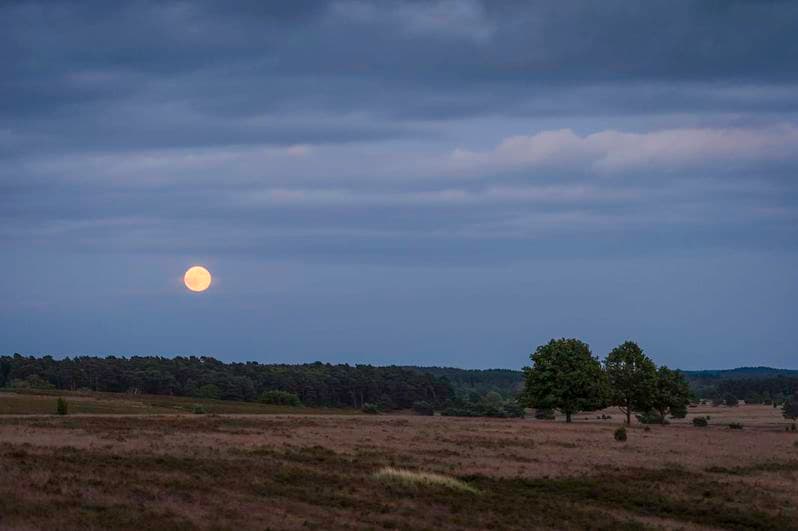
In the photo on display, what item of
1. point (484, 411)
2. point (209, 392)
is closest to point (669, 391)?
point (484, 411)

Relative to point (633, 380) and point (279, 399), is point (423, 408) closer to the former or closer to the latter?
point (279, 399)

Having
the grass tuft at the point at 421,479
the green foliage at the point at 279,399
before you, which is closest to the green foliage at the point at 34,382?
the green foliage at the point at 279,399

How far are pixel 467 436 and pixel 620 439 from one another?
13.2 meters

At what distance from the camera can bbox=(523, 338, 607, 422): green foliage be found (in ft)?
357

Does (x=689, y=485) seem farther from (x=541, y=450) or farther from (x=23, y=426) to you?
(x=23, y=426)

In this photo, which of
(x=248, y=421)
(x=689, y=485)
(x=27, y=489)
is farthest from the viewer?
(x=248, y=421)

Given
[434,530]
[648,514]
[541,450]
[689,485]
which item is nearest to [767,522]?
[648,514]

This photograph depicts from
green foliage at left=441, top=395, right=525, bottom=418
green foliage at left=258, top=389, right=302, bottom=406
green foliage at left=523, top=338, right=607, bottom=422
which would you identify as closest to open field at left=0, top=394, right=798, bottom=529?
green foliage at left=523, top=338, right=607, bottom=422

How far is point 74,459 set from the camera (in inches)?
1613

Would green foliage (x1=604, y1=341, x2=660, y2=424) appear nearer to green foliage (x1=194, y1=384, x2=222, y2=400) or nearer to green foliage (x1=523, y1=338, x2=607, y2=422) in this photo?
green foliage (x1=523, y1=338, x2=607, y2=422)

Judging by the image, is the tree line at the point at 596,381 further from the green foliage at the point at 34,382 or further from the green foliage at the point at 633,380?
the green foliage at the point at 34,382

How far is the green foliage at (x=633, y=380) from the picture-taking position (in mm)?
112750

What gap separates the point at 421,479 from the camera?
144 feet

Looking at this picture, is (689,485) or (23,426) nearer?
(689,485)
